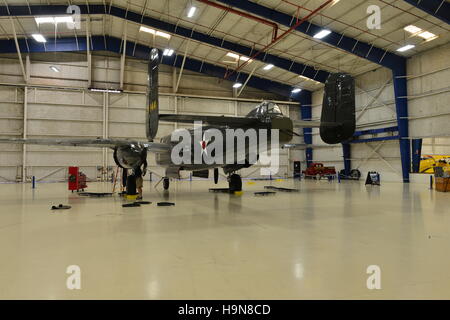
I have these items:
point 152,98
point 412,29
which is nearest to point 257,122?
point 152,98

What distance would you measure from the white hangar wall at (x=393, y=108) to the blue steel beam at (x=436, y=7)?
5411 millimetres

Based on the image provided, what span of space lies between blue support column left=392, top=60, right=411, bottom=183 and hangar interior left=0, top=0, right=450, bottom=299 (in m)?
0.10

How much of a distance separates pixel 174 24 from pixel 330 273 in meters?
21.6

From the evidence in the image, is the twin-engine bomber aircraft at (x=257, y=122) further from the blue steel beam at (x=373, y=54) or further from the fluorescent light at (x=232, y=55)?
the fluorescent light at (x=232, y=55)

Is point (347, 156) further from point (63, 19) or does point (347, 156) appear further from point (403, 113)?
point (63, 19)

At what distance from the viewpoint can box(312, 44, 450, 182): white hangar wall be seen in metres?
18.8

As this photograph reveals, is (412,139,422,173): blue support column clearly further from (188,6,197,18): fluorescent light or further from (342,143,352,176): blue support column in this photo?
(188,6,197,18): fluorescent light

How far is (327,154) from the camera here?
28672mm

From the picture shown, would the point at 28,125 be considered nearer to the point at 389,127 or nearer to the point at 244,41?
the point at 244,41

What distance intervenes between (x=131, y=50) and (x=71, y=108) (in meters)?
→ 7.32

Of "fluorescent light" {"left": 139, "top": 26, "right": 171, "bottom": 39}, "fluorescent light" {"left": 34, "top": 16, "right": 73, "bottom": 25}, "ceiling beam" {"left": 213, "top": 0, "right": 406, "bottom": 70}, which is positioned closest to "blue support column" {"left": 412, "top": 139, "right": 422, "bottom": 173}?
"ceiling beam" {"left": 213, "top": 0, "right": 406, "bottom": 70}

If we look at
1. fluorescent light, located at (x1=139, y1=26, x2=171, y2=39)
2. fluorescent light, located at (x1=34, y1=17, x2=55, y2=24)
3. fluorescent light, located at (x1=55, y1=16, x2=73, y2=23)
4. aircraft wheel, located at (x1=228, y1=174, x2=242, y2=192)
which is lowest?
aircraft wheel, located at (x1=228, y1=174, x2=242, y2=192)

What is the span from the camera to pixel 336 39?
61.4 feet
